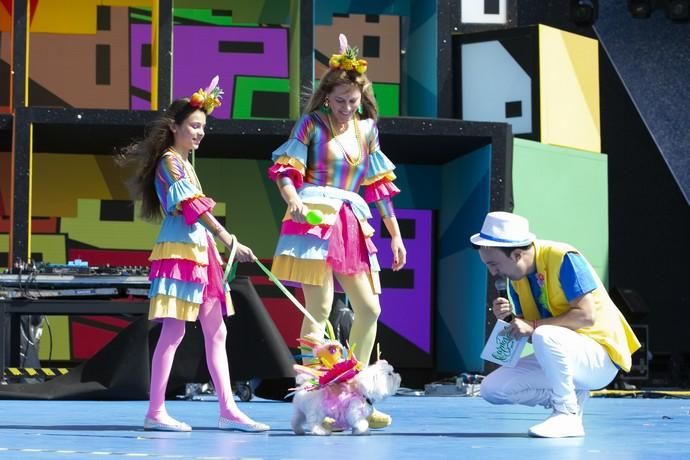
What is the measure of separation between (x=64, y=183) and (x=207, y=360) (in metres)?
6.55

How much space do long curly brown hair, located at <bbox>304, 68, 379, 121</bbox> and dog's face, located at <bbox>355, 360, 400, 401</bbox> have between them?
1.27 meters

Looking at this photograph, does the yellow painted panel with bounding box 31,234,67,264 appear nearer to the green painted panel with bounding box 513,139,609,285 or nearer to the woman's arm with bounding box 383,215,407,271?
the green painted panel with bounding box 513,139,609,285

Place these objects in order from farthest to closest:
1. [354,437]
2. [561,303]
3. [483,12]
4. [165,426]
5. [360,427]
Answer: [483,12] < [165,426] < [561,303] < [360,427] < [354,437]

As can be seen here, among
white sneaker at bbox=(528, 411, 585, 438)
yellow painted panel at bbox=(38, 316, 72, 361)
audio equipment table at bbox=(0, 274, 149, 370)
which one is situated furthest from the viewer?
yellow painted panel at bbox=(38, 316, 72, 361)

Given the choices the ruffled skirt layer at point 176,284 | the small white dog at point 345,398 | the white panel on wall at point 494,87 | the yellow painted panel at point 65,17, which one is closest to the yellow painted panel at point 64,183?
the yellow painted panel at point 65,17

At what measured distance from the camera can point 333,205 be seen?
5.71m

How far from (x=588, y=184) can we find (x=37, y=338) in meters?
4.65

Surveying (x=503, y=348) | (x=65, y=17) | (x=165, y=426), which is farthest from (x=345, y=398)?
(x=65, y=17)

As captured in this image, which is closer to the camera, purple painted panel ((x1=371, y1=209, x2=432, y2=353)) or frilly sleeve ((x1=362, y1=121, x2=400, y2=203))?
frilly sleeve ((x1=362, y1=121, x2=400, y2=203))

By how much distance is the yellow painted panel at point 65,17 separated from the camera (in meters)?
11.9

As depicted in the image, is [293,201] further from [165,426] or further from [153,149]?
[165,426]

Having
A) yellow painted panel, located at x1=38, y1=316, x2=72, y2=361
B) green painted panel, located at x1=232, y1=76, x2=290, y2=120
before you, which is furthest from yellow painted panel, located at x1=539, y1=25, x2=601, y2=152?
yellow painted panel, located at x1=38, y1=316, x2=72, y2=361

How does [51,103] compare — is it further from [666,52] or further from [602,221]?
[666,52]

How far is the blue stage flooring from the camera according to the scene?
14.2 feet
